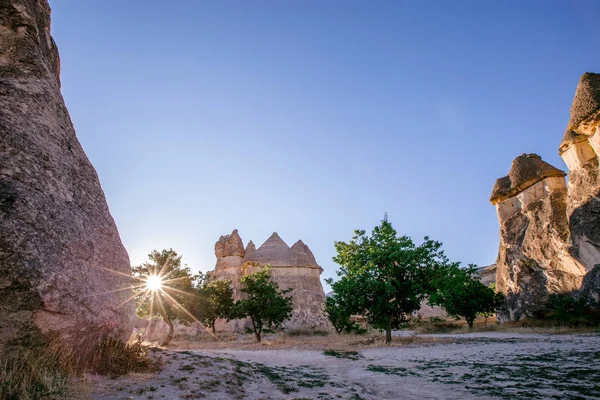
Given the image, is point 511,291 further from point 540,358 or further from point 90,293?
point 90,293

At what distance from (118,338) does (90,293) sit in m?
1.13

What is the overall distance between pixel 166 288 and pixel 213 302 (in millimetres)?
5841

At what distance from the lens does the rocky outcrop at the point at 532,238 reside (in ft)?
86.9

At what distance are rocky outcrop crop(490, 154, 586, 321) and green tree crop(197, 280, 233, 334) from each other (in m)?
27.9

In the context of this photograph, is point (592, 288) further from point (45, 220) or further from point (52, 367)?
point (45, 220)

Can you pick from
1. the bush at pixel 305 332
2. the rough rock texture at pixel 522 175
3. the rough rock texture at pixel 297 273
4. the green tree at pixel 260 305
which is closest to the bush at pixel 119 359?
the green tree at pixel 260 305

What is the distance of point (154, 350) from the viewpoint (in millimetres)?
7617

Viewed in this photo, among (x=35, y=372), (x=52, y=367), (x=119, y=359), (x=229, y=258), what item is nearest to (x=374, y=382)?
(x=119, y=359)

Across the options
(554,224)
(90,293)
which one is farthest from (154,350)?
(554,224)

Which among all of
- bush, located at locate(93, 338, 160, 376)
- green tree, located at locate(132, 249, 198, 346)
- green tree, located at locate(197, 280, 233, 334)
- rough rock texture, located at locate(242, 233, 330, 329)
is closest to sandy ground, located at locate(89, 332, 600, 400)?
bush, located at locate(93, 338, 160, 376)

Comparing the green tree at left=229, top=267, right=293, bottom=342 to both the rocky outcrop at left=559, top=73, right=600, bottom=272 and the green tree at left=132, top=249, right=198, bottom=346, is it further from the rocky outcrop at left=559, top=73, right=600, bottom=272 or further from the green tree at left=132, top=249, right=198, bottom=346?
the rocky outcrop at left=559, top=73, right=600, bottom=272

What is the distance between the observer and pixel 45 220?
4.71 meters

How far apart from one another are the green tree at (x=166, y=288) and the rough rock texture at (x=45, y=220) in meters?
16.9

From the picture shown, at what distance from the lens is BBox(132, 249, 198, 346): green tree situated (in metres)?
22.0
